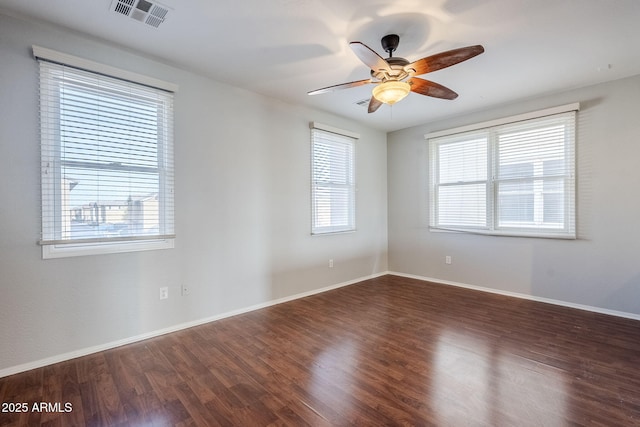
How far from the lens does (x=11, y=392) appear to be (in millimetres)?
1907

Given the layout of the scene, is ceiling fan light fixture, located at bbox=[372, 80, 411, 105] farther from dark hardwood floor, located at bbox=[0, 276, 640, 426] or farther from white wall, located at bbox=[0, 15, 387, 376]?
dark hardwood floor, located at bbox=[0, 276, 640, 426]

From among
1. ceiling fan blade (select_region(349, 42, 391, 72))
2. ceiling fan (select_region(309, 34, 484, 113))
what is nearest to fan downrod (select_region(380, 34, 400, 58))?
ceiling fan (select_region(309, 34, 484, 113))

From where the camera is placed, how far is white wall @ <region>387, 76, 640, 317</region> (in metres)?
3.19

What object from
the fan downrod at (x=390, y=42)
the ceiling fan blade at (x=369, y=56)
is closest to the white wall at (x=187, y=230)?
the fan downrod at (x=390, y=42)

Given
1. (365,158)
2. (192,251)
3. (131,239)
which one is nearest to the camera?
(131,239)

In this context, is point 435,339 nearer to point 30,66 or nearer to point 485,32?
point 485,32

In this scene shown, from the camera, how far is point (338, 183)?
457 centimetres

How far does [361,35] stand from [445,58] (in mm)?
754

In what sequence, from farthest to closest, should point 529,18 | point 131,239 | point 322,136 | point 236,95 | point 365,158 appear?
point 365,158 < point 322,136 < point 236,95 < point 131,239 < point 529,18

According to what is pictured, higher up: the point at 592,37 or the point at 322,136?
the point at 592,37

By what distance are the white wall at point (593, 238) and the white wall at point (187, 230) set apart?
6.60ft

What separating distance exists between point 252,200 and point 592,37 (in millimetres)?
3601

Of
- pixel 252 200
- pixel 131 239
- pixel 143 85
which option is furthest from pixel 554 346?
pixel 143 85

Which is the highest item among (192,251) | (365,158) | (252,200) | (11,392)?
(365,158)
